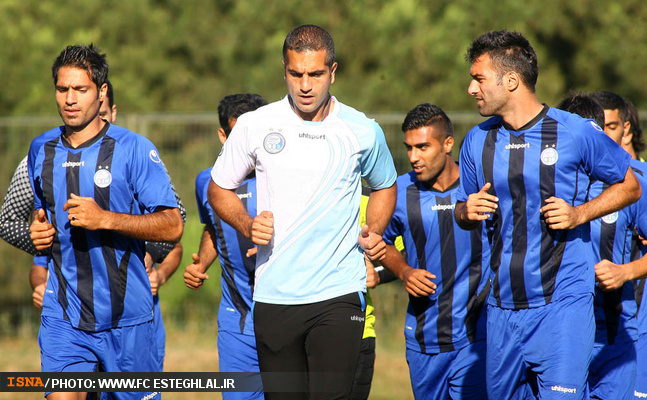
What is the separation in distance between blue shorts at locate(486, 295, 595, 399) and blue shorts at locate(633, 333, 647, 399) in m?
1.23

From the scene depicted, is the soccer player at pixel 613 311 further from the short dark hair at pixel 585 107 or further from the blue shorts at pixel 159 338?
the blue shorts at pixel 159 338

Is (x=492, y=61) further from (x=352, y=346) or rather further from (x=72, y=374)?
(x=72, y=374)

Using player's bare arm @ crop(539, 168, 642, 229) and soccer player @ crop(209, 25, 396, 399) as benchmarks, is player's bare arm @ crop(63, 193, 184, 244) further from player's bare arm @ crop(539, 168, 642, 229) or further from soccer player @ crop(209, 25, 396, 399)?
player's bare arm @ crop(539, 168, 642, 229)

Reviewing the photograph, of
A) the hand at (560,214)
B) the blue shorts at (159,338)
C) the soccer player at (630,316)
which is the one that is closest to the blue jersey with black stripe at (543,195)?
the hand at (560,214)

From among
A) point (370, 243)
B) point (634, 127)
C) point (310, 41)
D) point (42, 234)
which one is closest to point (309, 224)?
point (370, 243)

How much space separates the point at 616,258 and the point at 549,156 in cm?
129

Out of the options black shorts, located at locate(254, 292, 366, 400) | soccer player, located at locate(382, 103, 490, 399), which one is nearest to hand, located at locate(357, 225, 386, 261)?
black shorts, located at locate(254, 292, 366, 400)

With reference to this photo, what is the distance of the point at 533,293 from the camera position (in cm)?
478

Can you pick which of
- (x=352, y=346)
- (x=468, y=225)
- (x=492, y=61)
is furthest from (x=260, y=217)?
(x=492, y=61)

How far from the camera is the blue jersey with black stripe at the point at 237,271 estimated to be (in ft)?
20.0

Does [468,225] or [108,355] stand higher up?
[468,225]

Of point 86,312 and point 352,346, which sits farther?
point 86,312

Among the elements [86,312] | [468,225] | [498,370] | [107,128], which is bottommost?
[498,370]

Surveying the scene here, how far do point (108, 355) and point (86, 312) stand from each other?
11.7 inches
